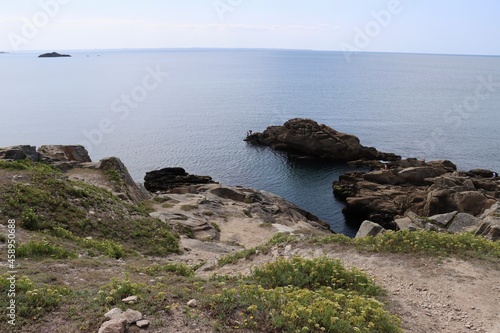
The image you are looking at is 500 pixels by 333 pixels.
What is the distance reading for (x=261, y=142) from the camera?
95.6 m

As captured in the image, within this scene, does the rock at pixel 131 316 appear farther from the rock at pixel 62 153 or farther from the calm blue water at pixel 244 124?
the calm blue water at pixel 244 124

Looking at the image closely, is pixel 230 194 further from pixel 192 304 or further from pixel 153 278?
pixel 192 304

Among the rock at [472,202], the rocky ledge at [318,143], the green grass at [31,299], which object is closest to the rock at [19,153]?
the green grass at [31,299]

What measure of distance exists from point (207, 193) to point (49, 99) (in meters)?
112

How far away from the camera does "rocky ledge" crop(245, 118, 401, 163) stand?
81.7m

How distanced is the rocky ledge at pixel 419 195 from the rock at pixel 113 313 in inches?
1210

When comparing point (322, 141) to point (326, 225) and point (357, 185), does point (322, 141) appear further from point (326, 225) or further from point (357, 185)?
point (326, 225)

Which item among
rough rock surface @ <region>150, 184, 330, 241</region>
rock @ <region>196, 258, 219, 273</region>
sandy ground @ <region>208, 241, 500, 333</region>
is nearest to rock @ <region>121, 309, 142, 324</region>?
sandy ground @ <region>208, 241, 500, 333</region>

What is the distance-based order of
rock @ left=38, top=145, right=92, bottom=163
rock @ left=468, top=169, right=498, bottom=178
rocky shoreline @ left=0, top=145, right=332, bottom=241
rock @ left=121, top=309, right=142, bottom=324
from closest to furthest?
rock @ left=121, top=309, right=142, bottom=324, rocky shoreline @ left=0, top=145, right=332, bottom=241, rock @ left=38, top=145, right=92, bottom=163, rock @ left=468, top=169, right=498, bottom=178

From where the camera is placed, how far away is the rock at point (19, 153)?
34156 mm

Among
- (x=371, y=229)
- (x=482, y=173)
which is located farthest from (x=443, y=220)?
(x=482, y=173)

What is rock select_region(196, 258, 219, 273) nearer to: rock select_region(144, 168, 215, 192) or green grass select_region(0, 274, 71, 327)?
green grass select_region(0, 274, 71, 327)

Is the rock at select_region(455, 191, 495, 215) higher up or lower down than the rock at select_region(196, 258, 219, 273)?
higher up

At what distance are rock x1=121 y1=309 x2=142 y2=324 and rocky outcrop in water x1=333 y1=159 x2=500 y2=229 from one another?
46733mm
